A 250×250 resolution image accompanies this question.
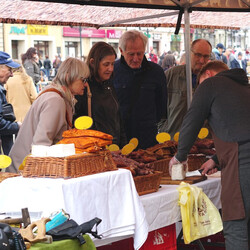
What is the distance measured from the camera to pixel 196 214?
3396 mm

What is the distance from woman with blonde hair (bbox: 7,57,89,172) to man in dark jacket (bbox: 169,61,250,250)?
804 mm

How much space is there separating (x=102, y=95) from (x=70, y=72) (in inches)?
27.2

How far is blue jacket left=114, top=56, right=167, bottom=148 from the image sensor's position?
4.94m

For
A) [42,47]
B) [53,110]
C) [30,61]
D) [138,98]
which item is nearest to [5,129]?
[138,98]

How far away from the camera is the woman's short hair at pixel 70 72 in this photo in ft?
12.2

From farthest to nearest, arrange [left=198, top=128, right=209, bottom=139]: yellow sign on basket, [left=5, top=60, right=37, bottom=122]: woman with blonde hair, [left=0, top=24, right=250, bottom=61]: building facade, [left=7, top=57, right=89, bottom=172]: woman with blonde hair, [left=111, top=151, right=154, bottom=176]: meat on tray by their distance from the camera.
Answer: [left=0, top=24, right=250, bottom=61]: building facade → [left=5, top=60, right=37, bottom=122]: woman with blonde hair → [left=198, top=128, right=209, bottom=139]: yellow sign on basket → [left=7, top=57, right=89, bottom=172]: woman with blonde hair → [left=111, top=151, right=154, bottom=176]: meat on tray

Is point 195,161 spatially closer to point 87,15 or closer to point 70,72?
point 70,72

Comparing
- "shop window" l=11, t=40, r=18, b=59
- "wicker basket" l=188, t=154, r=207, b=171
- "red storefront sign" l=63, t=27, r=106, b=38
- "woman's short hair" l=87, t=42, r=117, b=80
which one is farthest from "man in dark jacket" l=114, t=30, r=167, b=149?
"red storefront sign" l=63, t=27, r=106, b=38

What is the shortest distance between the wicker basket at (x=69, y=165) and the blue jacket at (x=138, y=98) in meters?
1.82

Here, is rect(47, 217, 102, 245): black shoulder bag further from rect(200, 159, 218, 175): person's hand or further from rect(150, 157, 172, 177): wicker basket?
rect(200, 159, 218, 175): person's hand

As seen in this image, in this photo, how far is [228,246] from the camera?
3.29 m

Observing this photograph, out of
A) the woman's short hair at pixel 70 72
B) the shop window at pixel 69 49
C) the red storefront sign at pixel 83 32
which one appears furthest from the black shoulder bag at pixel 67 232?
the shop window at pixel 69 49

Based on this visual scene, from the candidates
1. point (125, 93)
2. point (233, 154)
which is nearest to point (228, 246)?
point (233, 154)

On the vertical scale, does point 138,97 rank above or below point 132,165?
above
